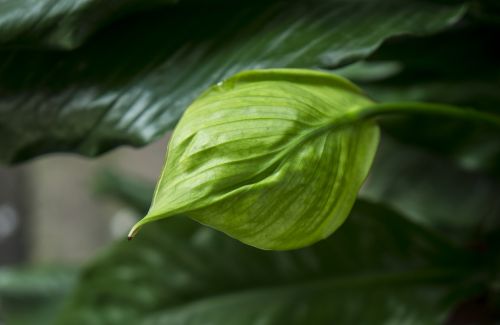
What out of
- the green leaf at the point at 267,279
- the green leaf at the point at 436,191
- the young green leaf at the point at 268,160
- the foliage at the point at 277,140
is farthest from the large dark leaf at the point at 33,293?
the young green leaf at the point at 268,160

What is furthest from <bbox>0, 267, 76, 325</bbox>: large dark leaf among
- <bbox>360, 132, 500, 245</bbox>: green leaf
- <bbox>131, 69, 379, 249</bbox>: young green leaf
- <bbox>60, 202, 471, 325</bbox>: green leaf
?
<bbox>131, 69, 379, 249</bbox>: young green leaf

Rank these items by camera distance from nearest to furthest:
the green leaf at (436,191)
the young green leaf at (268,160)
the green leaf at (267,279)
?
the young green leaf at (268,160) < the green leaf at (267,279) < the green leaf at (436,191)

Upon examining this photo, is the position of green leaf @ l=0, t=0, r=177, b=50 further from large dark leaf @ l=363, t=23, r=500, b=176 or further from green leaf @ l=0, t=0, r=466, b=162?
large dark leaf @ l=363, t=23, r=500, b=176

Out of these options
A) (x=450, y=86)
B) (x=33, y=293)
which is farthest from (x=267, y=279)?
(x=33, y=293)

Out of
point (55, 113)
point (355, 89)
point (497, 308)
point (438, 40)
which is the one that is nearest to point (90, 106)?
point (55, 113)

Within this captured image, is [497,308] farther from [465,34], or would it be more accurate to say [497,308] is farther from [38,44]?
[38,44]

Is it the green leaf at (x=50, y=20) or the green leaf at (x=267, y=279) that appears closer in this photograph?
the green leaf at (x=50, y=20)

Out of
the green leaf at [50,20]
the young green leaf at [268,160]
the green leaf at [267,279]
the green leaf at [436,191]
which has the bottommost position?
the green leaf at [436,191]

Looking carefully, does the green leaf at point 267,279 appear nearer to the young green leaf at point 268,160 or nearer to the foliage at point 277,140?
the foliage at point 277,140
